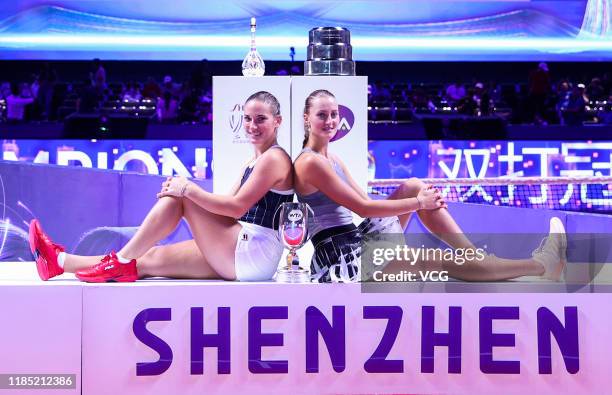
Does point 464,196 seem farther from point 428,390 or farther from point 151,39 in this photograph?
point 151,39

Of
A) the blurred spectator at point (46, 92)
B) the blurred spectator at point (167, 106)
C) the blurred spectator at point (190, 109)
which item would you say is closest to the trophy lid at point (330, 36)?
the blurred spectator at point (190, 109)

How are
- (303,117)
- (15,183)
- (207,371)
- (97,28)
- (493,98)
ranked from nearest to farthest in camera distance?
(207,371) → (303,117) → (15,183) → (493,98) → (97,28)

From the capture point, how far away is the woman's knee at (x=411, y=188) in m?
3.31

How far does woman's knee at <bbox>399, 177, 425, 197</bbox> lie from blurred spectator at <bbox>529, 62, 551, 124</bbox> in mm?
8062

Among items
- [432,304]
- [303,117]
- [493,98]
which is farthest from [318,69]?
[493,98]

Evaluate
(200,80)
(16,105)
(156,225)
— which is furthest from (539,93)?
(156,225)

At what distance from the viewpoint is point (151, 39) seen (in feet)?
49.9

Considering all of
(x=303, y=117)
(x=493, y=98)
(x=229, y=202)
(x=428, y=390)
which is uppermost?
(x=493, y=98)

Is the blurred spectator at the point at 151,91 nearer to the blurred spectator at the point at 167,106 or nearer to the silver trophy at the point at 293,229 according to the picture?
the blurred spectator at the point at 167,106

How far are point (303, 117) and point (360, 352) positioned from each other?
1019 millimetres

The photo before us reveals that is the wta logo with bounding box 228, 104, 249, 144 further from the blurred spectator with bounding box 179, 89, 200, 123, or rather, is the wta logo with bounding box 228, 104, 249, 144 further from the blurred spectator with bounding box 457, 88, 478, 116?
the blurred spectator with bounding box 457, 88, 478, 116

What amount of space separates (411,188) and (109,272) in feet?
3.79

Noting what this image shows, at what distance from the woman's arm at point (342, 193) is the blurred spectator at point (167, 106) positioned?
7.25 meters

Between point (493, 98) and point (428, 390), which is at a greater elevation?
point (493, 98)
